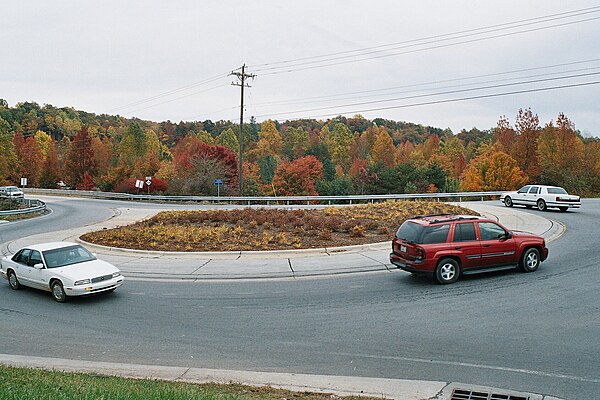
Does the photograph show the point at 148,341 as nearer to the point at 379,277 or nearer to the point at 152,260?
the point at 379,277

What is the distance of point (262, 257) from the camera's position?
18.1 m

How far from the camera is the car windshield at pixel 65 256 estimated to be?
13875mm

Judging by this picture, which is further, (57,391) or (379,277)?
(379,277)

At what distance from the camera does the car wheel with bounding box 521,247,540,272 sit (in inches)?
576

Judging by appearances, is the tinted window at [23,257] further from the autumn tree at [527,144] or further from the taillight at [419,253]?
the autumn tree at [527,144]

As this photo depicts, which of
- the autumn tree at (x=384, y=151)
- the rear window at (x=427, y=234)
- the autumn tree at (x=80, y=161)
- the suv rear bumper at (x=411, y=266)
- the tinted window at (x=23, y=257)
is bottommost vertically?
the tinted window at (x=23, y=257)

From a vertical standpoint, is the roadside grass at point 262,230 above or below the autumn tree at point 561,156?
below

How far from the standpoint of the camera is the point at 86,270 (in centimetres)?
1353

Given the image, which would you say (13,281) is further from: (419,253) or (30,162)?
(30,162)

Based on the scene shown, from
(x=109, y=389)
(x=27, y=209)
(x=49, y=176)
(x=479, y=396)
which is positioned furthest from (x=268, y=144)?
(x=109, y=389)

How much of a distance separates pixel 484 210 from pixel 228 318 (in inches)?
874

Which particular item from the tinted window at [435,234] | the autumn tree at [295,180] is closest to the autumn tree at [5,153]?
the autumn tree at [295,180]

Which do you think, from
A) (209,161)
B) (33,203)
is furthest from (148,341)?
(209,161)

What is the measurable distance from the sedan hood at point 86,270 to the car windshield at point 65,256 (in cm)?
25
